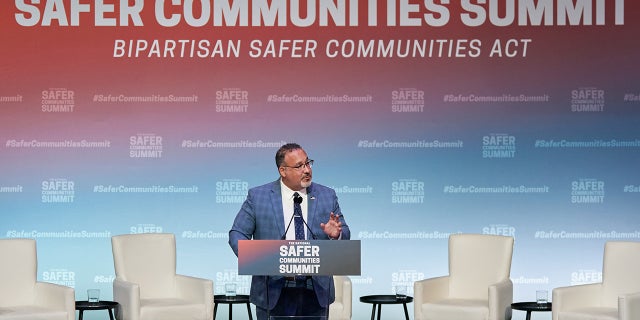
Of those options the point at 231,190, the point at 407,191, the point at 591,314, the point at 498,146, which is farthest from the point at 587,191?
the point at 231,190

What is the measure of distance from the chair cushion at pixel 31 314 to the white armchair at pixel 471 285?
2789 millimetres

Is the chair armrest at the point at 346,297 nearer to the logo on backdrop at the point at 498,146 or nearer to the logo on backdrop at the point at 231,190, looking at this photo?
the logo on backdrop at the point at 231,190

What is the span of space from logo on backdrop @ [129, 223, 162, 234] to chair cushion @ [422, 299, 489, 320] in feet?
8.93

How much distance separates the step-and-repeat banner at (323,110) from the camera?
9.98m

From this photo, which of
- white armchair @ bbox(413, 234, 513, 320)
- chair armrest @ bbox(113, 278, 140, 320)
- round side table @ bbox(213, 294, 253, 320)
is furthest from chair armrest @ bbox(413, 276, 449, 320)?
chair armrest @ bbox(113, 278, 140, 320)

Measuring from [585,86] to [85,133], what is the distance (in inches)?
181

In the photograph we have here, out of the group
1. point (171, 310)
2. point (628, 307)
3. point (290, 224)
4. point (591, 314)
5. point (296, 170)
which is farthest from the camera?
point (171, 310)

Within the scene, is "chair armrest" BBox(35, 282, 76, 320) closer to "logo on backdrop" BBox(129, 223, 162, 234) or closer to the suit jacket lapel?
"logo on backdrop" BBox(129, 223, 162, 234)

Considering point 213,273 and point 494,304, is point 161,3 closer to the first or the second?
point 213,273

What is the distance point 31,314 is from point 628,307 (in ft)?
14.3

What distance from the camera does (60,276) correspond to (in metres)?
10.0

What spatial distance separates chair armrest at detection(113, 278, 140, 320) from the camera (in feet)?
27.8

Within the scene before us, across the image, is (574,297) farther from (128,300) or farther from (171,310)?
(128,300)

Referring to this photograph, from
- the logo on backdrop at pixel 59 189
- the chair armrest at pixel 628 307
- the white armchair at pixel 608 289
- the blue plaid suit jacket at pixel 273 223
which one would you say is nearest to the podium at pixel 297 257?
the blue plaid suit jacket at pixel 273 223
